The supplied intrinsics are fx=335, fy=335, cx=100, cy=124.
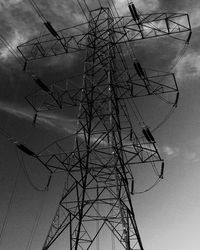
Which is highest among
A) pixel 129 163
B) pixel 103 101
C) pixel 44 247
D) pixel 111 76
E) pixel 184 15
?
pixel 184 15

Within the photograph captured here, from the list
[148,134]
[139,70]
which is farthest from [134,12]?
[148,134]

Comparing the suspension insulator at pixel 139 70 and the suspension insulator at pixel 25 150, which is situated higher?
the suspension insulator at pixel 139 70

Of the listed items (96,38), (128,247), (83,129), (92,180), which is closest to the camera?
(128,247)

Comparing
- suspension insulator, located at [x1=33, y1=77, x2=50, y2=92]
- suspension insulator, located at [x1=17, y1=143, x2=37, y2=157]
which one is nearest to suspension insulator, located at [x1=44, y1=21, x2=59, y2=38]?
suspension insulator, located at [x1=33, y1=77, x2=50, y2=92]

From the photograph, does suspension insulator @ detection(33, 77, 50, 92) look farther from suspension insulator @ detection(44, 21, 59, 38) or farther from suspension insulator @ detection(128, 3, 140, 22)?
suspension insulator @ detection(128, 3, 140, 22)

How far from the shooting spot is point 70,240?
1672 cm

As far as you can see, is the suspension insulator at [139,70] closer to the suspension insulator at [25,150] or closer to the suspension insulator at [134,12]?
the suspension insulator at [134,12]

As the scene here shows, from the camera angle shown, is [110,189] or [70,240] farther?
[110,189]

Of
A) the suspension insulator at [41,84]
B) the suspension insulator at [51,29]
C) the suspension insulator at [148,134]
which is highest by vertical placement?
the suspension insulator at [51,29]

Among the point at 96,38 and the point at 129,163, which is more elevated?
the point at 96,38

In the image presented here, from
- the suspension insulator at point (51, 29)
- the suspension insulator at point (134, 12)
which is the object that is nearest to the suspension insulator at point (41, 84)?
the suspension insulator at point (51, 29)

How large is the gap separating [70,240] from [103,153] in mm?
4968

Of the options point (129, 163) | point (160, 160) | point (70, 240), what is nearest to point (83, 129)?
point (129, 163)

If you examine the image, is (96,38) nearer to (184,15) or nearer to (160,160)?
(184,15)
